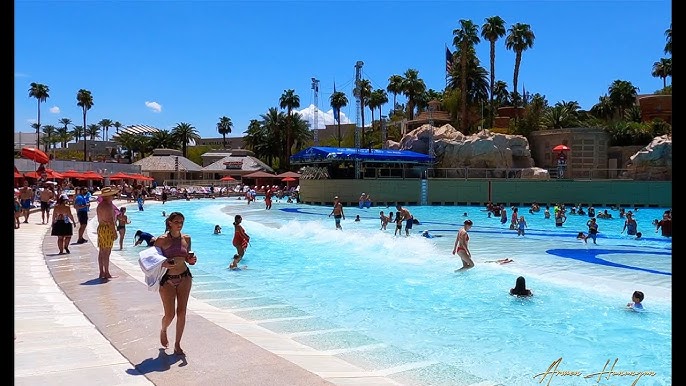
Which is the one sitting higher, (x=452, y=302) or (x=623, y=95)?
(x=623, y=95)

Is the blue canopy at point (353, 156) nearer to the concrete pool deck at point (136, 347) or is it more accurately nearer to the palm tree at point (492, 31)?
the palm tree at point (492, 31)

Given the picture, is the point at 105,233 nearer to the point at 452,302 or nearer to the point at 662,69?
the point at 452,302

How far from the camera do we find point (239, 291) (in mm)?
11305

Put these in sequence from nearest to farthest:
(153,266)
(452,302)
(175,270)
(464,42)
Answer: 1. (153,266)
2. (175,270)
3. (452,302)
4. (464,42)

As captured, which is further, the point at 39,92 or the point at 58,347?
the point at 39,92

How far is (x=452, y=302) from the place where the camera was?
1097cm

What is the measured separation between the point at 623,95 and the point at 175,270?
7077 cm

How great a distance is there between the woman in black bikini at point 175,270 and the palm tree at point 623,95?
70432mm

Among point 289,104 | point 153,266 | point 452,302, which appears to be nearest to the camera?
point 153,266

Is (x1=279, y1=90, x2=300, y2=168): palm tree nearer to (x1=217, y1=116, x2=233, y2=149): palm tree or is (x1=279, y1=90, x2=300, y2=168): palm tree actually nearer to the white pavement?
(x1=217, y1=116, x2=233, y2=149): palm tree

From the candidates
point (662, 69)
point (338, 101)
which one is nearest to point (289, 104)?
point (338, 101)
